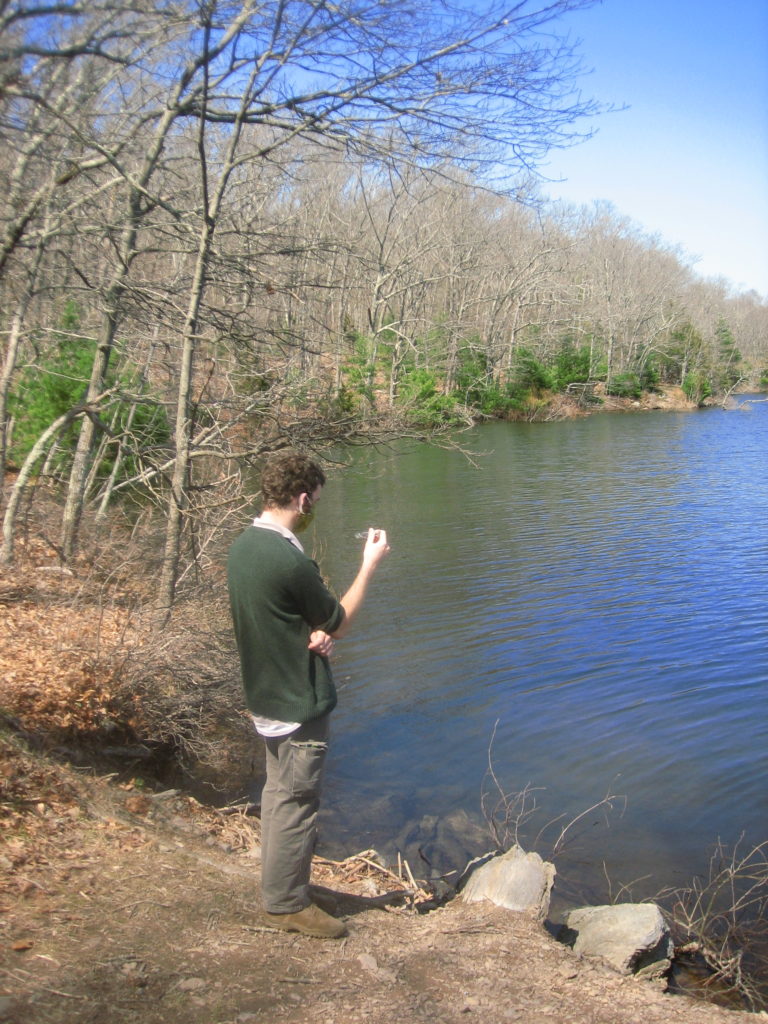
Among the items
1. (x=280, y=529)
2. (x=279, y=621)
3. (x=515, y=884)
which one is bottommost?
(x=515, y=884)

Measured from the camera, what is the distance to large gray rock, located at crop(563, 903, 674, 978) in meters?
4.30

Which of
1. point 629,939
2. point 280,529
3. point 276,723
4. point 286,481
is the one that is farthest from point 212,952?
point 629,939

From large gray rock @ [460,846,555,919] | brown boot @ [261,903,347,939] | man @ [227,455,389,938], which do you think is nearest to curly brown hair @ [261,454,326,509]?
man @ [227,455,389,938]

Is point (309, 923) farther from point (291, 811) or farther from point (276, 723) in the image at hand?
point (276, 723)

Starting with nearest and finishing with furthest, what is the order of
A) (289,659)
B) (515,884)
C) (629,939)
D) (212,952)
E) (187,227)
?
(212,952) → (289,659) → (629,939) → (515,884) → (187,227)

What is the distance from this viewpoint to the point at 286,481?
12.0 feet

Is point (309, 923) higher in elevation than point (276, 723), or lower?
lower

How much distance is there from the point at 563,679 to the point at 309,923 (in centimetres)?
622

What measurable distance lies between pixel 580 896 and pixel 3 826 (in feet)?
11.8

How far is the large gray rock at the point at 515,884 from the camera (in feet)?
14.7

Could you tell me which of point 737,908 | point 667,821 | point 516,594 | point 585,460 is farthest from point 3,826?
point 585,460

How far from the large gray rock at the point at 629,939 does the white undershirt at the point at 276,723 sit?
2.03 metres

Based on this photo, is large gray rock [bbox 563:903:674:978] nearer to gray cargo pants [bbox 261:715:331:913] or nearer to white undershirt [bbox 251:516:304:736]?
gray cargo pants [bbox 261:715:331:913]

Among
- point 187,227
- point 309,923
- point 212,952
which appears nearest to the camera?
point 212,952
